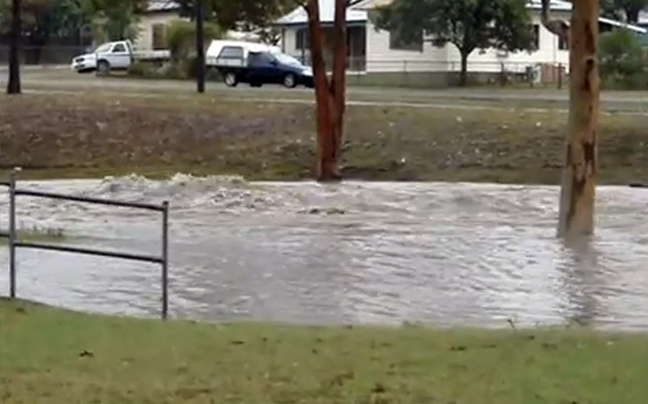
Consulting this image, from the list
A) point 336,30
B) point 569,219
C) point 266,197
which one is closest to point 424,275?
point 569,219

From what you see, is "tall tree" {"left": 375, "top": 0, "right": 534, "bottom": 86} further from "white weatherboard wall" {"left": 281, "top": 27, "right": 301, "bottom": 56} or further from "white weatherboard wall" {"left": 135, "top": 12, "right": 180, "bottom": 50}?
"white weatherboard wall" {"left": 135, "top": 12, "right": 180, "bottom": 50}

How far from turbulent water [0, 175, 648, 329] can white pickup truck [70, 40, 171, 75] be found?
46996mm

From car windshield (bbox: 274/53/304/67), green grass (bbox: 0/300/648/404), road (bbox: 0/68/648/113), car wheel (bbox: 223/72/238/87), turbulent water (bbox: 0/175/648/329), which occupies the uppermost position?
car windshield (bbox: 274/53/304/67)

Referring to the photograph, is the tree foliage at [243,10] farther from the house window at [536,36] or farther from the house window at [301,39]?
the house window at [301,39]

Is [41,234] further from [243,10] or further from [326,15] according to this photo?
[326,15]

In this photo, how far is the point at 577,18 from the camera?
80.7ft

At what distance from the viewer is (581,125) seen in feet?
82.8

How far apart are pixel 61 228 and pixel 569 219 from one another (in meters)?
7.46

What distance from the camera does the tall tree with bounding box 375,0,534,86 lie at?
67812mm

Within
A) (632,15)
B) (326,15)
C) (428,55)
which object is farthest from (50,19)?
(428,55)

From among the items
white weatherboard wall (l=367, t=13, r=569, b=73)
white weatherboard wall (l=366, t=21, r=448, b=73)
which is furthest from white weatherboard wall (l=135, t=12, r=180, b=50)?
white weatherboard wall (l=367, t=13, r=569, b=73)

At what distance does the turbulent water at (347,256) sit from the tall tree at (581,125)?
0.59 m

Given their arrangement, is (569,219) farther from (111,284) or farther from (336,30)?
(336,30)

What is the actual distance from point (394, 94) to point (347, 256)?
1395 inches
